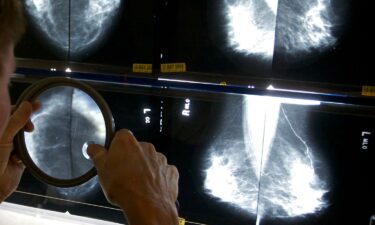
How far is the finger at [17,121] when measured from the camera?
0.93 m

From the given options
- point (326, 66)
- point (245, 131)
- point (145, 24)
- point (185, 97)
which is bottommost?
point (245, 131)

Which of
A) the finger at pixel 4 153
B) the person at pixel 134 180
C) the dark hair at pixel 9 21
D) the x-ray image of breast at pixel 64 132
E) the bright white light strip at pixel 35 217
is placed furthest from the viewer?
the bright white light strip at pixel 35 217

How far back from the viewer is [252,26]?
136 centimetres

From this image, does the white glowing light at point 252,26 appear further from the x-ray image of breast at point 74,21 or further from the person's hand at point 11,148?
the person's hand at point 11,148

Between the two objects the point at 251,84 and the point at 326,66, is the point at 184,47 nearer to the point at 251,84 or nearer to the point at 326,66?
the point at 251,84

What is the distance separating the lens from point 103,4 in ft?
4.94

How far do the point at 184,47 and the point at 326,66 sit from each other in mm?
449

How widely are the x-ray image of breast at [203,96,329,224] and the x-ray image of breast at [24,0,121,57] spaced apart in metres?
0.53

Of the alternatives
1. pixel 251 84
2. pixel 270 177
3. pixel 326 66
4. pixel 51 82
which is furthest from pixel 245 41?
pixel 51 82

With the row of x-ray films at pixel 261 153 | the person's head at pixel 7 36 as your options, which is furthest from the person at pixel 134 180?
the row of x-ray films at pixel 261 153

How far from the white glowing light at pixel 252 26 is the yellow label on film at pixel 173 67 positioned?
0.58 ft

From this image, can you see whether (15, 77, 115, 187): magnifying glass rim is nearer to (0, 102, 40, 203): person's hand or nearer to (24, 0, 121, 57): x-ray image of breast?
(0, 102, 40, 203): person's hand

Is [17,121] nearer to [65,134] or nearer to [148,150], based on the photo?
[148,150]

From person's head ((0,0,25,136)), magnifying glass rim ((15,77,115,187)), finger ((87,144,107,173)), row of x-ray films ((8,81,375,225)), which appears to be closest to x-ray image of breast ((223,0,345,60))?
row of x-ray films ((8,81,375,225))
